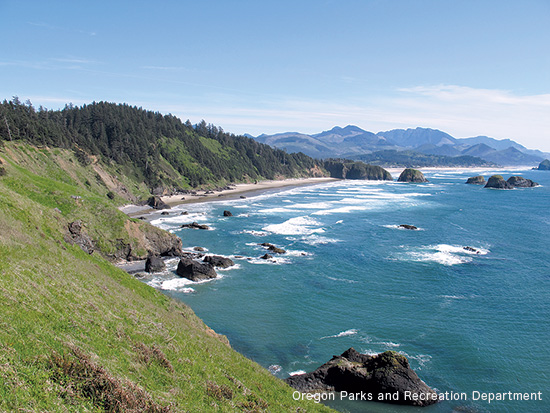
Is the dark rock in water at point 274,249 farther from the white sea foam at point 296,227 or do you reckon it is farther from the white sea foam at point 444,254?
the white sea foam at point 444,254

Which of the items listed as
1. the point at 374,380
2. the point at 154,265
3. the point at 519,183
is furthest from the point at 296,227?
the point at 519,183

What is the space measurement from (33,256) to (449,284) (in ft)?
140

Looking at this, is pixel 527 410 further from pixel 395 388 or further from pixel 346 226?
pixel 346 226

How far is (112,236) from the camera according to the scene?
162 ft

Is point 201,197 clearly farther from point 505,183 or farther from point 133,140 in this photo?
point 505,183

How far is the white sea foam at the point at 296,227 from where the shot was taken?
72188 millimetres

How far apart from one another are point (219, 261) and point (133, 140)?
94085 mm

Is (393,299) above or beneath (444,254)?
beneath

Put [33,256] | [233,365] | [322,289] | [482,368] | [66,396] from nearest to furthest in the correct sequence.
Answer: [66,396] → [233,365] → [33,256] → [482,368] → [322,289]

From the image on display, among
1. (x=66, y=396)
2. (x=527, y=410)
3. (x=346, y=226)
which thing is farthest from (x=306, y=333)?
(x=346, y=226)

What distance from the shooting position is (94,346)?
1488cm

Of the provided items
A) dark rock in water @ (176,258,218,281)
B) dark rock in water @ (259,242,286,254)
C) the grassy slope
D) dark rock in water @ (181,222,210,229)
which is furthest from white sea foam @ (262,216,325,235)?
the grassy slope

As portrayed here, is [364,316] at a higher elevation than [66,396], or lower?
lower

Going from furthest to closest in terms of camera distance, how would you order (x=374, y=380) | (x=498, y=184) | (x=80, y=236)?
1. (x=498, y=184)
2. (x=80, y=236)
3. (x=374, y=380)
